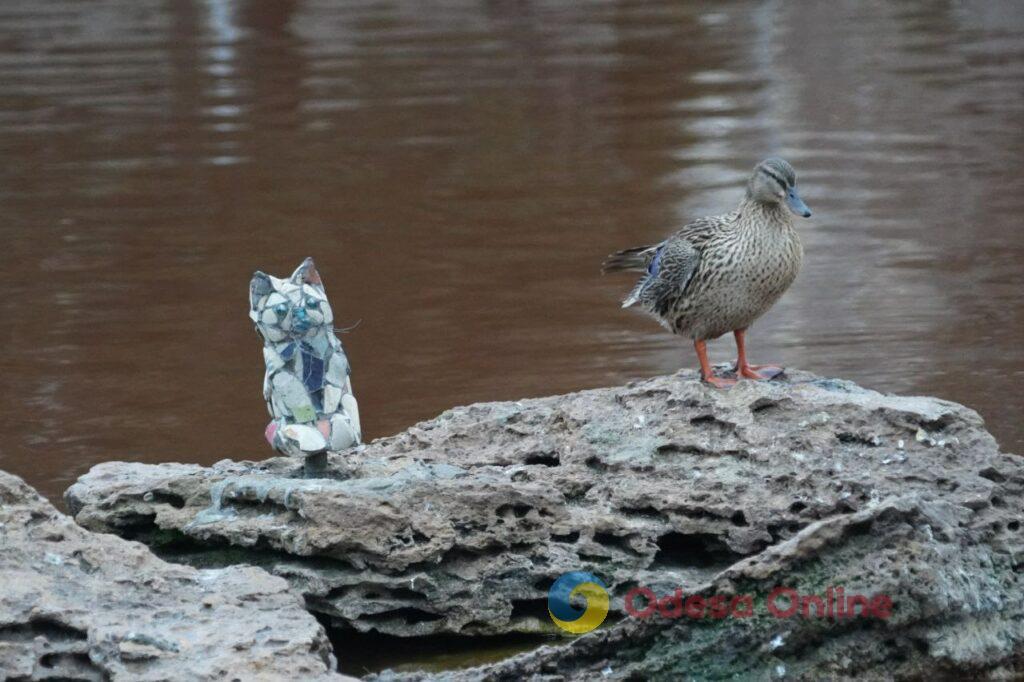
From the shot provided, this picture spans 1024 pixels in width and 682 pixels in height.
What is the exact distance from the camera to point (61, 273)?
9.96m

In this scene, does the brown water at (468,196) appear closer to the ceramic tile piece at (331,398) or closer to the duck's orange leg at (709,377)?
Result: the duck's orange leg at (709,377)

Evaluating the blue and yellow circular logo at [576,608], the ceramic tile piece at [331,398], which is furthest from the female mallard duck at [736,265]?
the ceramic tile piece at [331,398]

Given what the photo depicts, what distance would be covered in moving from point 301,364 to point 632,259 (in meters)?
1.57

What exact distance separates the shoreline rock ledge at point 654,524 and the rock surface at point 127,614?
45 cm

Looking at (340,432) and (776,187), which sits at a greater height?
(776,187)

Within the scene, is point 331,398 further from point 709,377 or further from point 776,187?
point 776,187

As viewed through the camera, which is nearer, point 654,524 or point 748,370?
point 654,524

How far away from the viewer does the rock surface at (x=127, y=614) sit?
400 cm

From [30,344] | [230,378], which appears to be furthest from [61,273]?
[230,378]

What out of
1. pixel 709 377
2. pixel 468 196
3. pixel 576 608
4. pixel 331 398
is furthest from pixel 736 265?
pixel 468 196

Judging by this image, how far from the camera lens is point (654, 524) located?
5.02m

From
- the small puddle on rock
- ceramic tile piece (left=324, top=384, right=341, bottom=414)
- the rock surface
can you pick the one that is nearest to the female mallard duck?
the small puddle on rock

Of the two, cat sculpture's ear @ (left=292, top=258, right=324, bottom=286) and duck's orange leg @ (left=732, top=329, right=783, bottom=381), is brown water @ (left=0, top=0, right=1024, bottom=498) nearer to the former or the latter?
duck's orange leg @ (left=732, top=329, right=783, bottom=381)

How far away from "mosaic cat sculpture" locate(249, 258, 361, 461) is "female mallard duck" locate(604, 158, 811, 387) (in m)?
1.29
